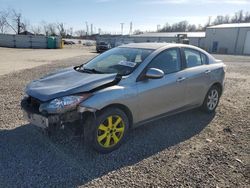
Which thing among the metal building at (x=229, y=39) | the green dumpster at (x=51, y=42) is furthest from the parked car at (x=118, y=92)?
the metal building at (x=229, y=39)

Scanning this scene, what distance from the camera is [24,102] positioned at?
3670 mm

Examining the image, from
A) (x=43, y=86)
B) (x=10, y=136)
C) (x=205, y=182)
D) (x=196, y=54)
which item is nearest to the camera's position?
(x=205, y=182)

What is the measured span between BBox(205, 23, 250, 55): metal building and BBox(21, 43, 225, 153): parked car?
40.5 metres

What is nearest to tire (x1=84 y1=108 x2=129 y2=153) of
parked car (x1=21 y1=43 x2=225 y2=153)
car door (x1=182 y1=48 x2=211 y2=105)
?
parked car (x1=21 y1=43 x2=225 y2=153)

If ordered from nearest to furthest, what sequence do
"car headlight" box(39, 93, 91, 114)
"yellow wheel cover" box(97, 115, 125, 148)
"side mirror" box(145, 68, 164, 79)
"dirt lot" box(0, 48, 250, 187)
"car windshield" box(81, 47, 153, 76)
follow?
"dirt lot" box(0, 48, 250, 187) < "car headlight" box(39, 93, 91, 114) < "yellow wheel cover" box(97, 115, 125, 148) < "side mirror" box(145, 68, 164, 79) < "car windshield" box(81, 47, 153, 76)

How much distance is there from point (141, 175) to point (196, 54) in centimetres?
300

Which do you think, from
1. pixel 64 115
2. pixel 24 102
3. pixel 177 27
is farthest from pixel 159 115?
pixel 177 27

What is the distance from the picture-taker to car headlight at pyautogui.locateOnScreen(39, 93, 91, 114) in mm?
3152

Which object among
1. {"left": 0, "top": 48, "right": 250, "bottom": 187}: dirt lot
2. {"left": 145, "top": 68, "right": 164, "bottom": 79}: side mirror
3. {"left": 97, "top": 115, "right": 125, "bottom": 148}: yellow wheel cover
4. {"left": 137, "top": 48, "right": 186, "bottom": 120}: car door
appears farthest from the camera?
{"left": 137, "top": 48, "right": 186, "bottom": 120}: car door

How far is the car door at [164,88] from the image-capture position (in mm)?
3738

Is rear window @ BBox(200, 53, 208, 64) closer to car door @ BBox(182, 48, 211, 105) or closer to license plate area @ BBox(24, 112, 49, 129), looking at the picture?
car door @ BBox(182, 48, 211, 105)

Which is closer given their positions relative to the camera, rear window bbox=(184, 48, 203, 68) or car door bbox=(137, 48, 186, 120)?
car door bbox=(137, 48, 186, 120)

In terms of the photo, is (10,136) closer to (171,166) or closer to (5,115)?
(5,115)

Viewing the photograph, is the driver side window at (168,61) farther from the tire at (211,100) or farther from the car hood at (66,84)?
the tire at (211,100)
